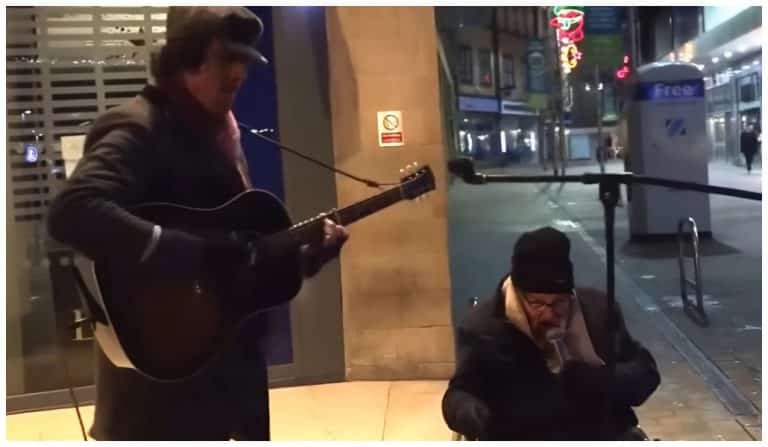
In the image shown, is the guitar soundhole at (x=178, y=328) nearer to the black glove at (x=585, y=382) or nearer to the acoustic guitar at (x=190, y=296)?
the acoustic guitar at (x=190, y=296)

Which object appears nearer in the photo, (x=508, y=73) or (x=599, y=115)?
(x=508, y=73)

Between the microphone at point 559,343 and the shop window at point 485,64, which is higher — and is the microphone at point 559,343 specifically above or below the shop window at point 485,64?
below

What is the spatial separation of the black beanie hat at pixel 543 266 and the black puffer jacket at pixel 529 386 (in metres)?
0.10

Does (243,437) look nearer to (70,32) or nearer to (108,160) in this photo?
(108,160)

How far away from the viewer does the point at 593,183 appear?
3170 mm

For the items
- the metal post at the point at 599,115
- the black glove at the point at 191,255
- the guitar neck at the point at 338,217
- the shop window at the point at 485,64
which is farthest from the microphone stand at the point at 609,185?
the metal post at the point at 599,115

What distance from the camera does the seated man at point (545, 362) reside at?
286cm

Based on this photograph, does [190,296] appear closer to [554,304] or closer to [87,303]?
[87,303]

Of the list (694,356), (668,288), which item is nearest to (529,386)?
(694,356)

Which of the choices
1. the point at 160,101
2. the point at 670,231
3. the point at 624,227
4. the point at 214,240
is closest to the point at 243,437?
the point at 214,240

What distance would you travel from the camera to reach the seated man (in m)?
2.86

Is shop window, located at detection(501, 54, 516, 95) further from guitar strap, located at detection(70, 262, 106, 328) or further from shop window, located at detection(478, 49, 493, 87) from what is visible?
guitar strap, located at detection(70, 262, 106, 328)

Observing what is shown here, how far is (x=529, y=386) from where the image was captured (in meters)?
2.92

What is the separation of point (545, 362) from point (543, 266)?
296 millimetres
